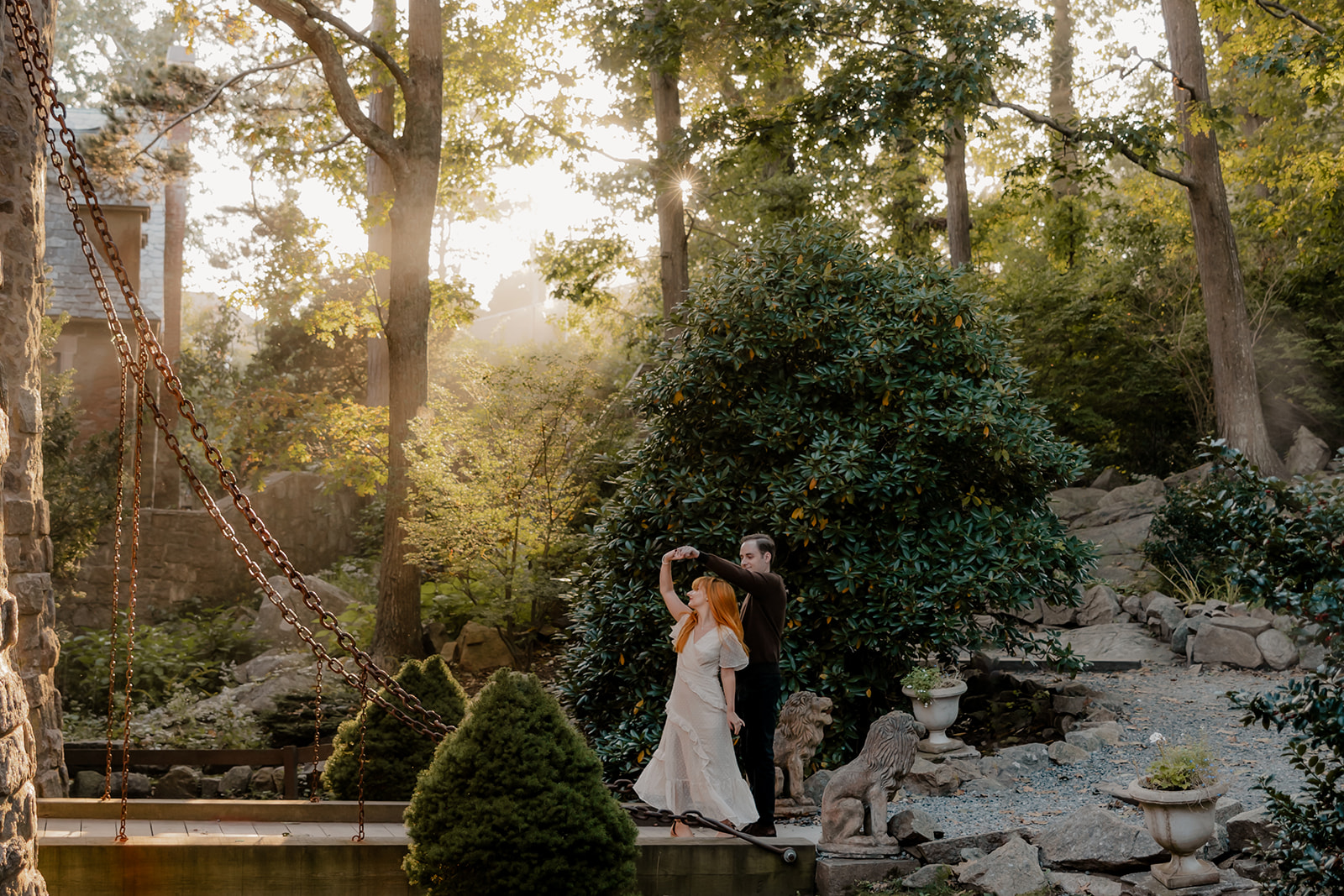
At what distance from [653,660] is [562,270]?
1076 centimetres

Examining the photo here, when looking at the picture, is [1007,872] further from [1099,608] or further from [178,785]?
[1099,608]

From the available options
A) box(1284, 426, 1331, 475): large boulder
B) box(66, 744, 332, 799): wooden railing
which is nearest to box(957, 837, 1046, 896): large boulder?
box(66, 744, 332, 799): wooden railing

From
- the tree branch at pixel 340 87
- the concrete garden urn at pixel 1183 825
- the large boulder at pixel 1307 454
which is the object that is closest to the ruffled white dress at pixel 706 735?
the concrete garden urn at pixel 1183 825

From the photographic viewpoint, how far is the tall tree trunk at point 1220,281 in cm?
1611

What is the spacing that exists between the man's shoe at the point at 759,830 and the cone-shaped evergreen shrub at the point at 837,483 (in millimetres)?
1851

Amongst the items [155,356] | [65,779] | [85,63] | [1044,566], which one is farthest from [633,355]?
[85,63]

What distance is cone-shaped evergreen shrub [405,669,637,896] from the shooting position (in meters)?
4.49

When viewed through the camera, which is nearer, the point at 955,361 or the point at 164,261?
the point at 955,361

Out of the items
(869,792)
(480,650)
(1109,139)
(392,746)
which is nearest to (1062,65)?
(1109,139)

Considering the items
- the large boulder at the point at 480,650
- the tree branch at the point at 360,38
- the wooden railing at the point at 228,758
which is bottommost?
the wooden railing at the point at 228,758

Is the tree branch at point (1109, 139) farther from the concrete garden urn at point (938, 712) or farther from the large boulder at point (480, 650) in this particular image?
the large boulder at point (480, 650)

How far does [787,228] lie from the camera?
928cm

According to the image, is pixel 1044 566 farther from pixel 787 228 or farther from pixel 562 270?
pixel 562 270

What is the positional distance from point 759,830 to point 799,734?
3.36ft
